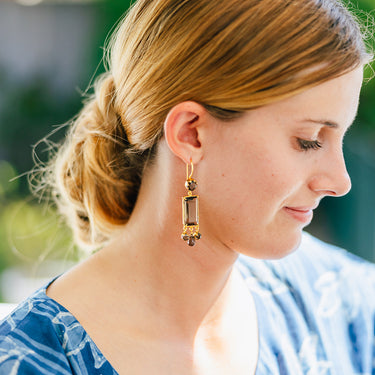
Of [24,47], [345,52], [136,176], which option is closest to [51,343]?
[136,176]

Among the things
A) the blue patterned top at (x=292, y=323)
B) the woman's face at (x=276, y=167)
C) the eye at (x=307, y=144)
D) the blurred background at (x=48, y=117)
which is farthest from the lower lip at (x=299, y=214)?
the blurred background at (x=48, y=117)

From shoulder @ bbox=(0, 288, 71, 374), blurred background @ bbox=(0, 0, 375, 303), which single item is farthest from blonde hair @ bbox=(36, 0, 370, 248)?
blurred background @ bbox=(0, 0, 375, 303)

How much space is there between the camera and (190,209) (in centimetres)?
105

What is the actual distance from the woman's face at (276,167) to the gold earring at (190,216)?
3 cm

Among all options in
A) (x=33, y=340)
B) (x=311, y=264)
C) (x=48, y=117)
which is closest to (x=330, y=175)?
(x=311, y=264)

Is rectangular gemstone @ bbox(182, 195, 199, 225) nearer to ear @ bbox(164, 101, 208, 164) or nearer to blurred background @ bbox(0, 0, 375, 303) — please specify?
ear @ bbox(164, 101, 208, 164)

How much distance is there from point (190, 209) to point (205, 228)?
0.24 ft

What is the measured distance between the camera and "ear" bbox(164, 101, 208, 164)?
1027mm

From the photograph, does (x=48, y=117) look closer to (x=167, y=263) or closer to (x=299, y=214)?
(x=167, y=263)

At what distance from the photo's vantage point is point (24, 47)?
516 centimetres

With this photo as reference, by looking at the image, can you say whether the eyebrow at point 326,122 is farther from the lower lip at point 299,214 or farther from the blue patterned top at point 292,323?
the blue patterned top at point 292,323

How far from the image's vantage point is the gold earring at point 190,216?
105 cm

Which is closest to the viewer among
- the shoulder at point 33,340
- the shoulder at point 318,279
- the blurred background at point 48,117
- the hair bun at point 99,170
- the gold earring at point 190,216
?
the shoulder at point 33,340

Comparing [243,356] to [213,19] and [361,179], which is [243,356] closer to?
[213,19]
